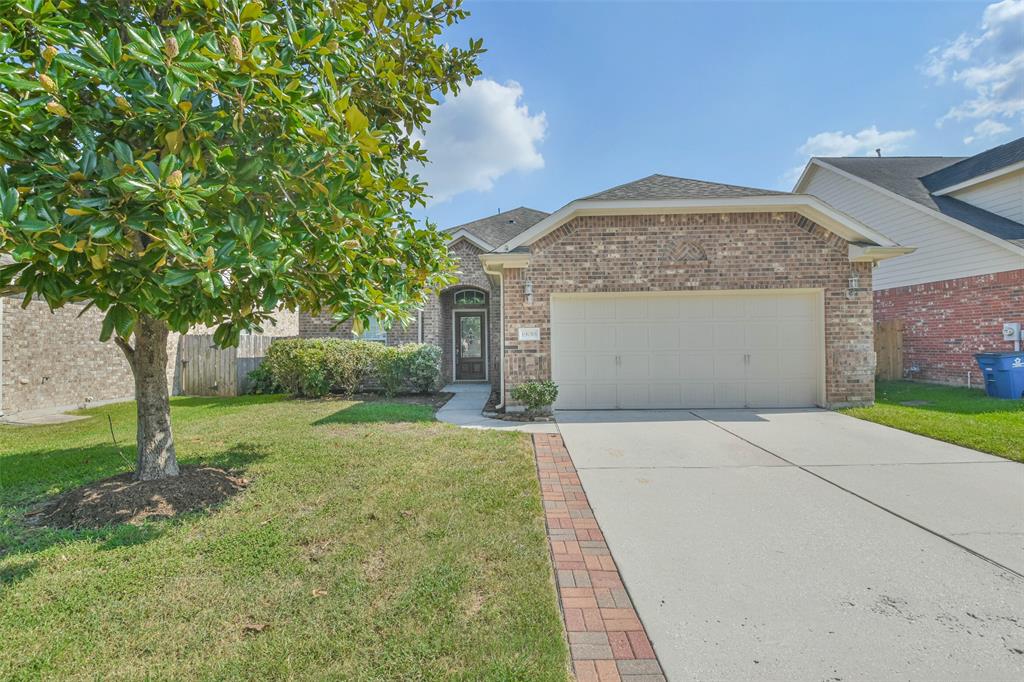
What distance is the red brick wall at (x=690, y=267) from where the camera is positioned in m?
8.40

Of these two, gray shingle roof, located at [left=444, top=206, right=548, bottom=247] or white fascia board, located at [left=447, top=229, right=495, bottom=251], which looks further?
gray shingle roof, located at [left=444, top=206, right=548, bottom=247]

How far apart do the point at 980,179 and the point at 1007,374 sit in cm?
675

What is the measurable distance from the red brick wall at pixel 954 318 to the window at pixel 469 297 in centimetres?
1244

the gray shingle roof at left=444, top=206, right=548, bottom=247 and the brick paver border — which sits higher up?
the gray shingle roof at left=444, top=206, right=548, bottom=247

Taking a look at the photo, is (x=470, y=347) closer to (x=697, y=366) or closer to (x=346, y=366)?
(x=346, y=366)

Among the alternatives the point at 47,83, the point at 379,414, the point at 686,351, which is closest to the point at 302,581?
the point at 47,83

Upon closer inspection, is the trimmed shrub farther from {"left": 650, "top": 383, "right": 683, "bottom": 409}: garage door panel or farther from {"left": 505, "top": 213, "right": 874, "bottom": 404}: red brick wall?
{"left": 650, "top": 383, "right": 683, "bottom": 409}: garage door panel

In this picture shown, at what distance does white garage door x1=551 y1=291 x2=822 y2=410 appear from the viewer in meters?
8.67

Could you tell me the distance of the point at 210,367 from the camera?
1170 centimetres

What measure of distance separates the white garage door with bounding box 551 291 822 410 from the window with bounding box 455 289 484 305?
5873mm

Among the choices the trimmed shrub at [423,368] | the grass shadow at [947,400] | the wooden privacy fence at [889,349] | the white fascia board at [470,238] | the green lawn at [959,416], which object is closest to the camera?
the green lawn at [959,416]

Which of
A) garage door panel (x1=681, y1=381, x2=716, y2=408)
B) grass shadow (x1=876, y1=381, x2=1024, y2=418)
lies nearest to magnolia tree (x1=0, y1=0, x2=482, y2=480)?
garage door panel (x1=681, y1=381, x2=716, y2=408)

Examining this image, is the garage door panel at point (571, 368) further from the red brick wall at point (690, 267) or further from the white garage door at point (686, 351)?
the red brick wall at point (690, 267)

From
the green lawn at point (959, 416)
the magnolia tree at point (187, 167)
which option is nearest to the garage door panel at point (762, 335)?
the green lawn at point (959, 416)
